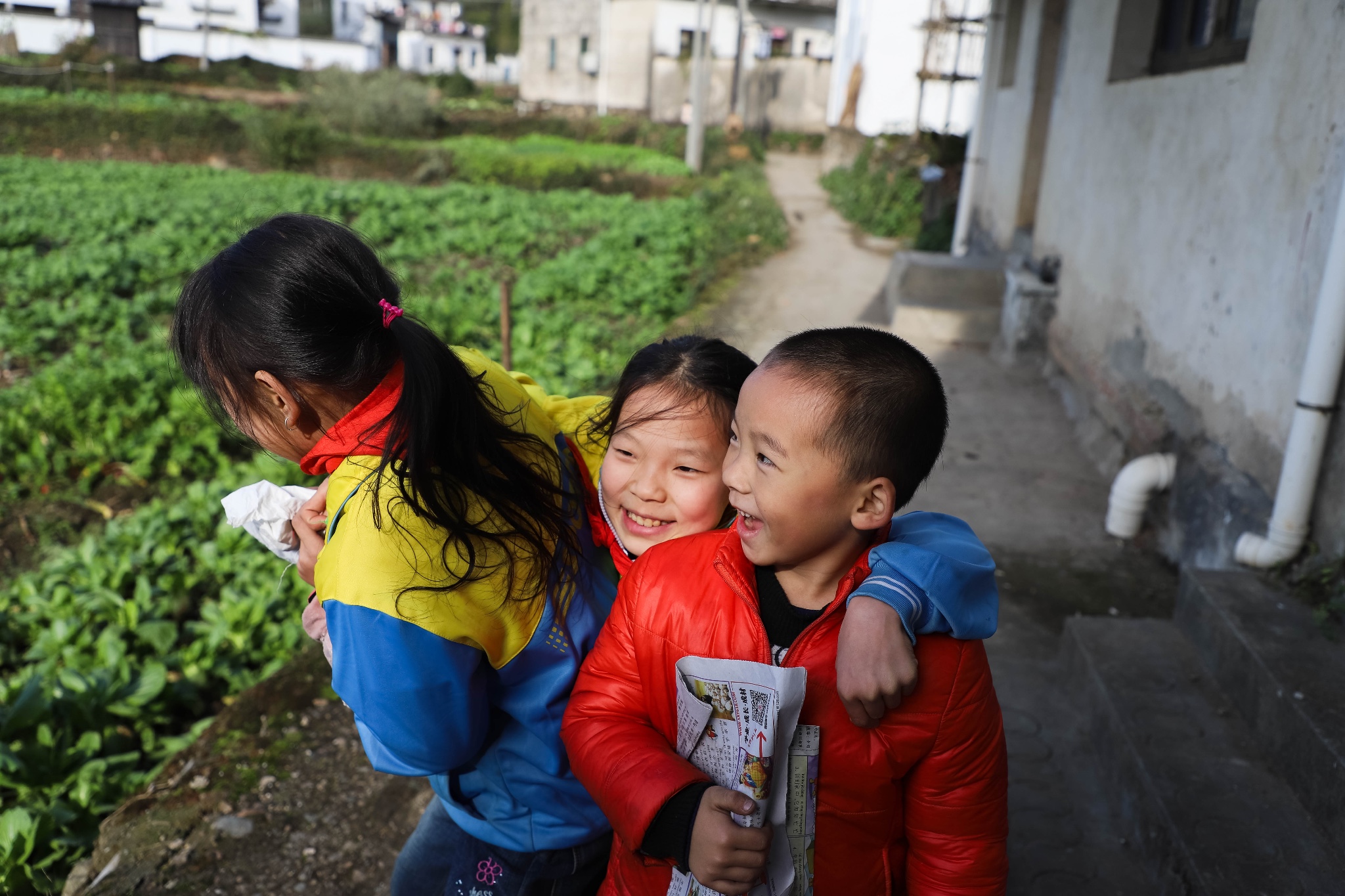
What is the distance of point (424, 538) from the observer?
1.14 meters

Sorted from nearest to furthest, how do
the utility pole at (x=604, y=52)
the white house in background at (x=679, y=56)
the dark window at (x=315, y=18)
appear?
the white house in background at (x=679, y=56) → the utility pole at (x=604, y=52) → the dark window at (x=315, y=18)

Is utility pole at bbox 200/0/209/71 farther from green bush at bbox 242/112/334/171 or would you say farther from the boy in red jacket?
the boy in red jacket

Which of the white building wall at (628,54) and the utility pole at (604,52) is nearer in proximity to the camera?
A: the white building wall at (628,54)

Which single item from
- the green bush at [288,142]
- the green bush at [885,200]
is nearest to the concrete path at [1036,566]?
the green bush at [885,200]

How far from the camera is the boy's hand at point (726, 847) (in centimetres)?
107

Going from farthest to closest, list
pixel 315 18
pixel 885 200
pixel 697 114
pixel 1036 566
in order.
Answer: pixel 315 18
pixel 697 114
pixel 885 200
pixel 1036 566

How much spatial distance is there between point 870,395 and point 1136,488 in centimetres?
316

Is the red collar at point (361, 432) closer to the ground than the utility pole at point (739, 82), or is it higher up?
closer to the ground

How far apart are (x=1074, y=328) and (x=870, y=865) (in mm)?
5143

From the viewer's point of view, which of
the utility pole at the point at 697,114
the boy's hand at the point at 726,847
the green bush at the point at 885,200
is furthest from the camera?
the utility pole at the point at 697,114

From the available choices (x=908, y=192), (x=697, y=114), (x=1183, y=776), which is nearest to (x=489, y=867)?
(x=1183, y=776)

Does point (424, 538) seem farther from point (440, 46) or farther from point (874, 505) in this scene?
point (440, 46)

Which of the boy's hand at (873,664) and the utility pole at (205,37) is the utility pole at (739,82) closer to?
the utility pole at (205,37)

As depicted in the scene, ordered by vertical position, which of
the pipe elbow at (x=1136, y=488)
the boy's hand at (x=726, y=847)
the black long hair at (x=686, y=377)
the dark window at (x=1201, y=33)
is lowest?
the pipe elbow at (x=1136, y=488)
